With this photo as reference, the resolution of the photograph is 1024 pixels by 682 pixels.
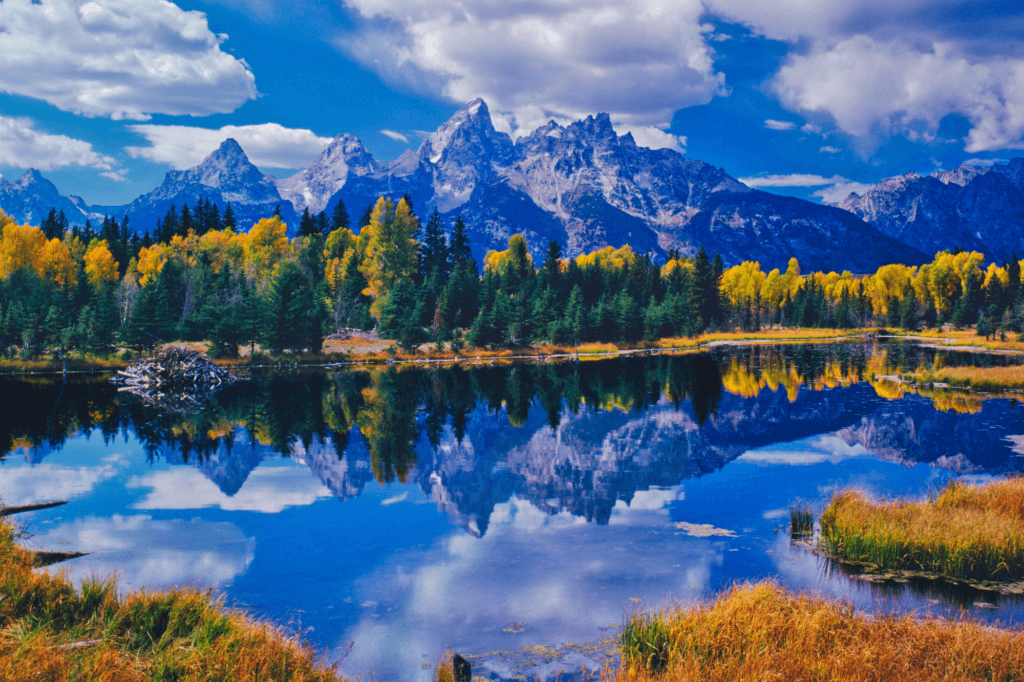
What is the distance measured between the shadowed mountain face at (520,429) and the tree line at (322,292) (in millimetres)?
18182

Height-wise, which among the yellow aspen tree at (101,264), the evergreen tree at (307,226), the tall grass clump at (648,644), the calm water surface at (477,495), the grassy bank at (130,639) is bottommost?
the calm water surface at (477,495)

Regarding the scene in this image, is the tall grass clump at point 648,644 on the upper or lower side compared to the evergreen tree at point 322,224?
lower

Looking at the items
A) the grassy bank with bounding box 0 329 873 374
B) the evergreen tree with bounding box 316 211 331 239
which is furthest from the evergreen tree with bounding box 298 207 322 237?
the grassy bank with bounding box 0 329 873 374

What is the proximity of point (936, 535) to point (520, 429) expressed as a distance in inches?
881

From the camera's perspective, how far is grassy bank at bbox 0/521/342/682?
8711 millimetres

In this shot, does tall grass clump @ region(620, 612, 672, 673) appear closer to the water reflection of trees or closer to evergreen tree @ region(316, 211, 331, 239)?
the water reflection of trees

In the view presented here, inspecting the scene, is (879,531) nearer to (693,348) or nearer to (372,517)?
(372,517)

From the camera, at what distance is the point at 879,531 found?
15.9m

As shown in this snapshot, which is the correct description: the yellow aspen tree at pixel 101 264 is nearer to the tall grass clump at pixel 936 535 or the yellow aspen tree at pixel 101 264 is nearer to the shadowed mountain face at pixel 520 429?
the shadowed mountain face at pixel 520 429

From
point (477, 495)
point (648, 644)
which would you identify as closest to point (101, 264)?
point (477, 495)

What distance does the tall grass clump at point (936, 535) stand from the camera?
1468 centimetres

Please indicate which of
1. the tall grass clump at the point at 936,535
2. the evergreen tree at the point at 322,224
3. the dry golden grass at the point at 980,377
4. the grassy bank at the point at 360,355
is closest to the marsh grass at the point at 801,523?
the tall grass clump at the point at 936,535

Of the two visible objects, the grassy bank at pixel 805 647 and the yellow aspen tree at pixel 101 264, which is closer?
the grassy bank at pixel 805 647

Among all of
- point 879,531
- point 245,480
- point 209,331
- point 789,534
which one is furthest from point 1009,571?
point 209,331
